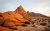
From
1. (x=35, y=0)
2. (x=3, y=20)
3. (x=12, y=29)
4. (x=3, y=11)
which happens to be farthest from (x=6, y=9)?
(x=35, y=0)

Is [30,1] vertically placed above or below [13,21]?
above

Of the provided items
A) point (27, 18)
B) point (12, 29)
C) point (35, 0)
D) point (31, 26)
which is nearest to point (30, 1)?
point (35, 0)

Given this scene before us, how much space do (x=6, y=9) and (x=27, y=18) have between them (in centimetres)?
40

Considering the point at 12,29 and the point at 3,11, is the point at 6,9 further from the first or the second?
the point at 12,29

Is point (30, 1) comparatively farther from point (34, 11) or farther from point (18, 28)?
point (18, 28)

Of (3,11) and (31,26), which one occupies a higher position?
(3,11)

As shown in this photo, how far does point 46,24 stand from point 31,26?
0.88ft

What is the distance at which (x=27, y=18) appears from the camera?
2260 millimetres


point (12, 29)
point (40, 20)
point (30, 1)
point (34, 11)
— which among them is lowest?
point (12, 29)

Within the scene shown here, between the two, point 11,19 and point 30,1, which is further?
point 30,1

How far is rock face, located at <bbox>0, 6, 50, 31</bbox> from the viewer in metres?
2.15

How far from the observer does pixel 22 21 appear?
7.35 ft

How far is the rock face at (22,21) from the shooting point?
2.15 m

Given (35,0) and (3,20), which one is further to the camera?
(35,0)
